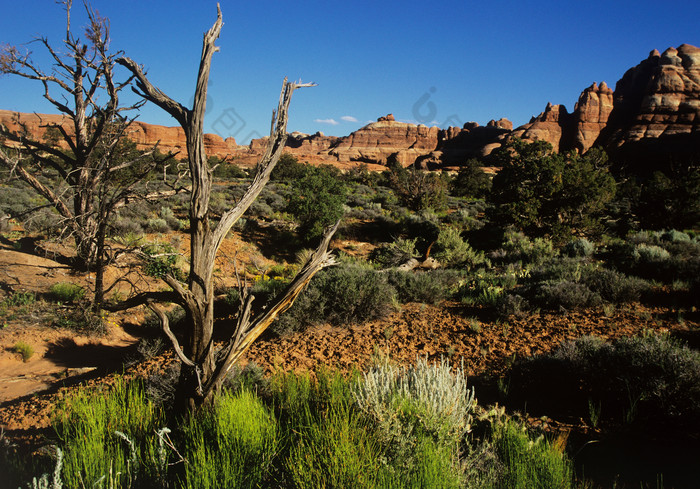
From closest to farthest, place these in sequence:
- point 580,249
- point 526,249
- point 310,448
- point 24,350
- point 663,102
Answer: point 310,448 < point 24,350 < point 580,249 < point 526,249 < point 663,102

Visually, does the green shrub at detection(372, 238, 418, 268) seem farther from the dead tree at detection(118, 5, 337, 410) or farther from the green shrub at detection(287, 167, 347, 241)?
the dead tree at detection(118, 5, 337, 410)

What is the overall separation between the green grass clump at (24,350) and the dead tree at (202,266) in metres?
4.75

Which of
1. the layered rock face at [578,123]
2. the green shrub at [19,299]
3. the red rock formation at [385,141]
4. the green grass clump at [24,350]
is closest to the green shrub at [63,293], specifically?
the green shrub at [19,299]

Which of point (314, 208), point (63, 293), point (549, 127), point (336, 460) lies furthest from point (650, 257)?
point (549, 127)

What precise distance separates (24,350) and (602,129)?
94.0m

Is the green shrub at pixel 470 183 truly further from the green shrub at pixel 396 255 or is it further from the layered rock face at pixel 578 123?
the layered rock face at pixel 578 123

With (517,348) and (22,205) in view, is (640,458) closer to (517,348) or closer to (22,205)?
(517,348)

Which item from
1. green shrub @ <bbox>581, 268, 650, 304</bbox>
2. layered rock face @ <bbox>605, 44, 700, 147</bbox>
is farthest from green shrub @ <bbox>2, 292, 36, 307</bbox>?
layered rock face @ <bbox>605, 44, 700, 147</bbox>

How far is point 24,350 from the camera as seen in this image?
5.67 metres

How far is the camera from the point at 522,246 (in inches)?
463

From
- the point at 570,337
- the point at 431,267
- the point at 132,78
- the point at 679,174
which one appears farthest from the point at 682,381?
the point at 679,174

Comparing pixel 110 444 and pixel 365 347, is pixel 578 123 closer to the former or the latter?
pixel 365 347

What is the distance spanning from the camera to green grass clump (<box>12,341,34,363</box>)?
18.5 ft

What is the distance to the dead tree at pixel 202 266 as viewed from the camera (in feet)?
8.75
